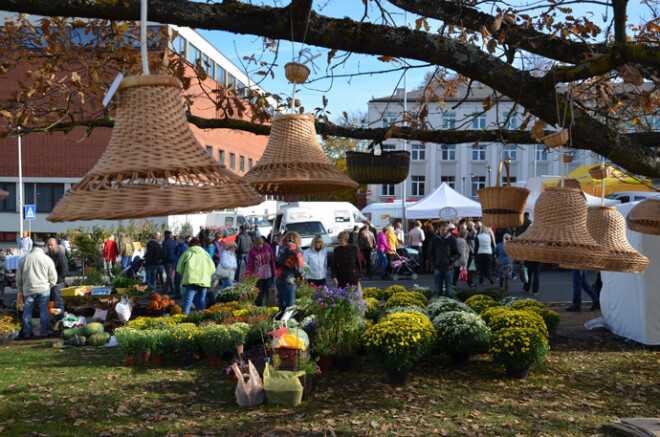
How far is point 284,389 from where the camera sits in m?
7.02

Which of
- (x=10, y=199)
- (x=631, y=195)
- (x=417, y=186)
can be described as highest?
(x=417, y=186)

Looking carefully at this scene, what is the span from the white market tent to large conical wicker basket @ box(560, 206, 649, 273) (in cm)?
1649

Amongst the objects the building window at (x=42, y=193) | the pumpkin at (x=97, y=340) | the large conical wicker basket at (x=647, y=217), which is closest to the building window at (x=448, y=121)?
the large conical wicker basket at (x=647, y=217)

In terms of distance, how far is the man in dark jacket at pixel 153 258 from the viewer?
53.4 feet

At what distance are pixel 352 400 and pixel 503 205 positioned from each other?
3.68 metres

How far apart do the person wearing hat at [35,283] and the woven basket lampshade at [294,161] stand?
33.7 ft

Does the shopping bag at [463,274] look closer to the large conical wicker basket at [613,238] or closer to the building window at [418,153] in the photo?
the large conical wicker basket at [613,238]

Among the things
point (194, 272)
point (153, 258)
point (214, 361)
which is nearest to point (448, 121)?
point (214, 361)

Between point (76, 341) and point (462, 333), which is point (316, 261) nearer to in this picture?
point (462, 333)

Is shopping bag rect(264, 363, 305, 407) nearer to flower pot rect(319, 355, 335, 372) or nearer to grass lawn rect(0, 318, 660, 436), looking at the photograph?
grass lawn rect(0, 318, 660, 436)

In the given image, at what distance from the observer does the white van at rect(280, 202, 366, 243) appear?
71.9ft

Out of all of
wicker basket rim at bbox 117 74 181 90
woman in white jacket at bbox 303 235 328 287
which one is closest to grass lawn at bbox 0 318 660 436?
woman in white jacket at bbox 303 235 328 287

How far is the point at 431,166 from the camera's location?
49812 millimetres

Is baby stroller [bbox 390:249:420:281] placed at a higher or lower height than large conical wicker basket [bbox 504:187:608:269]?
lower
